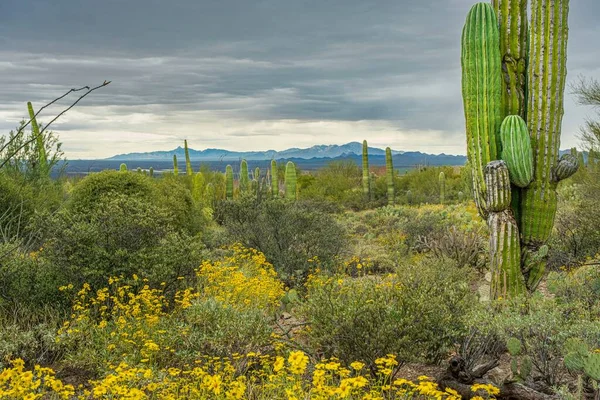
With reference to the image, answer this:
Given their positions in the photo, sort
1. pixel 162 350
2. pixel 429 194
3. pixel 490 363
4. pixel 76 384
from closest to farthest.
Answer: pixel 490 363 → pixel 76 384 → pixel 162 350 → pixel 429 194

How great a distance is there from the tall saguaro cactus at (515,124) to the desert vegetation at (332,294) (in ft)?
0.06

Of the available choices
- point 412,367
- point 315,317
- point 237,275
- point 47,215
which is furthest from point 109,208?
point 412,367

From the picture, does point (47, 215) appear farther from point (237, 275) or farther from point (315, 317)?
point (315, 317)

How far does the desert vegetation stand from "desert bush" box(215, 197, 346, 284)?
0.04m

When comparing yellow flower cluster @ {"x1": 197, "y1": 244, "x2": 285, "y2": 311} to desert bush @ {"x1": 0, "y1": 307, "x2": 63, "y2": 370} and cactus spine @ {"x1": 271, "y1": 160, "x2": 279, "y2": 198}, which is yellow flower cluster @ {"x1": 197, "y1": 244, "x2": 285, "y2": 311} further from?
cactus spine @ {"x1": 271, "y1": 160, "x2": 279, "y2": 198}

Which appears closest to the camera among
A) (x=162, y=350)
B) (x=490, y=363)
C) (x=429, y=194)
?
(x=490, y=363)

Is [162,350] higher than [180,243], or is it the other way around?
[180,243]

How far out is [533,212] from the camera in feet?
27.4

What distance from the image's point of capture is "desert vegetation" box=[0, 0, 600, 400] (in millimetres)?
5285

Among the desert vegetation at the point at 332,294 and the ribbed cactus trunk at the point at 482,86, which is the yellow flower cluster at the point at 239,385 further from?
the ribbed cactus trunk at the point at 482,86

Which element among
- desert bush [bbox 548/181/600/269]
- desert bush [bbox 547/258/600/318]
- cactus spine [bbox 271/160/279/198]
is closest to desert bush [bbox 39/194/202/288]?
desert bush [bbox 547/258/600/318]

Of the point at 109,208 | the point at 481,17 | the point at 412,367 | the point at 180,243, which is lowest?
the point at 412,367

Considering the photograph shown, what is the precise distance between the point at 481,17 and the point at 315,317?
487cm

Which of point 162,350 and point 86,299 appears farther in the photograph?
point 86,299
